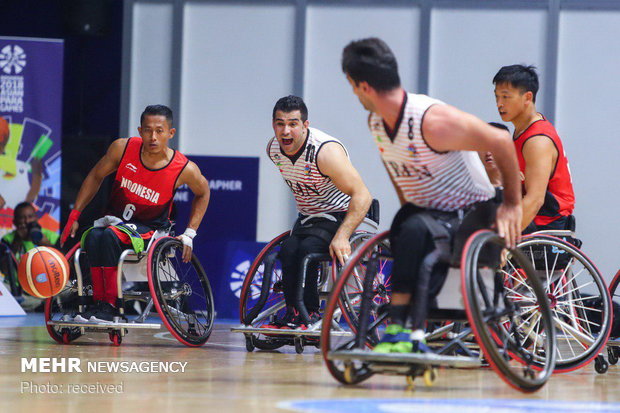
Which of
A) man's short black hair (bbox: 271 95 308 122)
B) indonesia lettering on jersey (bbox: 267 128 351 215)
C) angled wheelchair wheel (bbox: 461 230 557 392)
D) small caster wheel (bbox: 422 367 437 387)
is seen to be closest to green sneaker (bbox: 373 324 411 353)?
small caster wheel (bbox: 422 367 437 387)

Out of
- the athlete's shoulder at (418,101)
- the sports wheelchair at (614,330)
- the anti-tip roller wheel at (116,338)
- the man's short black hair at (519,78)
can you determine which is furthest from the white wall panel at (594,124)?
the athlete's shoulder at (418,101)

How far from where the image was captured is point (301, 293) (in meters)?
4.75

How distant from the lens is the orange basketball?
4.84m

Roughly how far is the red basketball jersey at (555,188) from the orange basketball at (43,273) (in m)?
2.23

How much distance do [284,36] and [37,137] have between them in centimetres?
228

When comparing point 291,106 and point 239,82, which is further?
point 239,82

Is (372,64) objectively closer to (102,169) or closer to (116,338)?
(116,338)

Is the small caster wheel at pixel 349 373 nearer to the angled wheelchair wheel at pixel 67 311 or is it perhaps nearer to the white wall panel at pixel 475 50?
the angled wheelchair wheel at pixel 67 311

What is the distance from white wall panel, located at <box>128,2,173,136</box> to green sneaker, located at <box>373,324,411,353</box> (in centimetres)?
600

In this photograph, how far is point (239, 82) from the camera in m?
8.81

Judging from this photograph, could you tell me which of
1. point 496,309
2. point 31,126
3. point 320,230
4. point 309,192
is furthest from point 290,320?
point 31,126

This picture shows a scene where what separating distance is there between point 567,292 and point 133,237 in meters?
2.15

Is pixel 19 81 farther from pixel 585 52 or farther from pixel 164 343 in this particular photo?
pixel 585 52

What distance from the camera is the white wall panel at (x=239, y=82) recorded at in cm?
873
